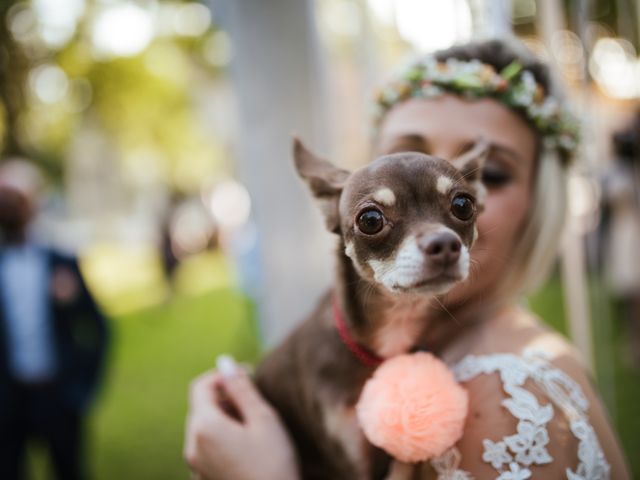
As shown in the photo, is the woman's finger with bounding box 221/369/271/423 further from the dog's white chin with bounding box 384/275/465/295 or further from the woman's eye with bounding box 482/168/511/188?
the woman's eye with bounding box 482/168/511/188

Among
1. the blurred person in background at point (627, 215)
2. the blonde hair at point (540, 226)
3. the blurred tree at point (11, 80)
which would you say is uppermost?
the blurred tree at point (11, 80)

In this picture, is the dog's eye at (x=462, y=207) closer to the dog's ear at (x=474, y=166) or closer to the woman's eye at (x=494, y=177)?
the dog's ear at (x=474, y=166)

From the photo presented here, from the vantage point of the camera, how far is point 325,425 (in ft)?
5.38

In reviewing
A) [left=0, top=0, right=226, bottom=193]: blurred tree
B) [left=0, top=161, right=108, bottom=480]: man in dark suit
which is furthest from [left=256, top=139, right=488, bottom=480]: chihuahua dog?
[left=0, top=0, right=226, bottom=193]: blurred tree

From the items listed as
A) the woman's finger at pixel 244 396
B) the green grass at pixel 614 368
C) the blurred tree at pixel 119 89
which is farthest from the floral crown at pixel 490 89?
the blurred tree at pixel 119 89

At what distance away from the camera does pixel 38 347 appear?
4.28 m

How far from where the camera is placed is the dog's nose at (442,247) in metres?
1.08

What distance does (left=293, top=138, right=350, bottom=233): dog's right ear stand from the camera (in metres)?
1.39

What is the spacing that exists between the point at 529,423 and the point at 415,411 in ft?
0.89

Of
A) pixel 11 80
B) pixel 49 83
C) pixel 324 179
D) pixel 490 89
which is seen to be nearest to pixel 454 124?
pixel 490 89

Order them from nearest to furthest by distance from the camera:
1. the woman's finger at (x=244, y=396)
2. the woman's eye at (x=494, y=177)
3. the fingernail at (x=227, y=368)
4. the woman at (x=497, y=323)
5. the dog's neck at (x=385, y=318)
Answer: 1. the woman at (x=497, y=323)
2. the dog's neck at (x=385, y=318)
3. the woman's eye at (x=494, y=177)
4. the woman's finger at (x=244, y=396)
5. the fingernail at (x=227, y=368)

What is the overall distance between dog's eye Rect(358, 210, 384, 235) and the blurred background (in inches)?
17.9

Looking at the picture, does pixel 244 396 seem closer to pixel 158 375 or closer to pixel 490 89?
pixel 490 89

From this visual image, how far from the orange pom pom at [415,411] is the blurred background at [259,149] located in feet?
1.57
